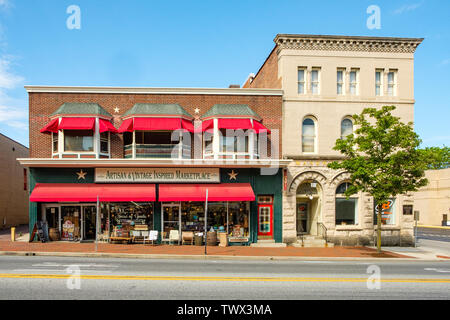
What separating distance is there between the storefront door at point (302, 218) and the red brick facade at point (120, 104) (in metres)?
4.19

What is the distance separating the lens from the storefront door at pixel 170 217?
63.3 feet

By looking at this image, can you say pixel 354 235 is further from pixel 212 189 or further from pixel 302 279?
pixel 302 279

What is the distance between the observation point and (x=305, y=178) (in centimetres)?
2019

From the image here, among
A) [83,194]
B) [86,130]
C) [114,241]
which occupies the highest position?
[86,130]

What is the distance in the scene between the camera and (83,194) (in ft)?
60.0

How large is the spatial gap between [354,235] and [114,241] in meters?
15.0

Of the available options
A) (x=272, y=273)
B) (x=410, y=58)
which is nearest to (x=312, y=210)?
(x=272, y=273)

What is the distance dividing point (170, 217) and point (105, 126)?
22.0 feet

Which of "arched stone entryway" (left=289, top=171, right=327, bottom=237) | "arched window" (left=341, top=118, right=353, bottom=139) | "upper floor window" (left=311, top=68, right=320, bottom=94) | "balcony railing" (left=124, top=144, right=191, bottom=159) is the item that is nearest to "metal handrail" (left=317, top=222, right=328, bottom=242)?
"arched stone entryway" (left=289, top=171, right=327, bottom=237)

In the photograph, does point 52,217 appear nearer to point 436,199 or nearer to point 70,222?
point 70,222

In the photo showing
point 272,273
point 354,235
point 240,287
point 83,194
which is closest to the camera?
point 240,287

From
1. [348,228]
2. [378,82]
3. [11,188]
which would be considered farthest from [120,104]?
[11,188]

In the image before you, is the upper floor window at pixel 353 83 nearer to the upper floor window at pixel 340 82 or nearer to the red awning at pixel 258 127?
the upper floor window at pixel 340 82

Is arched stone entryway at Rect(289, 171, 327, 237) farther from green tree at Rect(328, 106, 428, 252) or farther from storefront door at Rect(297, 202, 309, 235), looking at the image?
green tree at Rect(328, 106, 428, 252)
